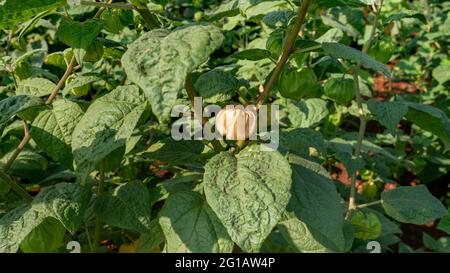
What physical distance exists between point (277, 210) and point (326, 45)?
0.33 meters

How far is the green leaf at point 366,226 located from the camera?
1.40 meters

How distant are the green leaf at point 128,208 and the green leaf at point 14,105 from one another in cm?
29

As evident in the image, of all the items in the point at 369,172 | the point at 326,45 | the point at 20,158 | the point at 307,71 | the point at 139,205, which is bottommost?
the point at 369,172

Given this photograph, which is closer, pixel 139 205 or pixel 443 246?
pixel 139 205

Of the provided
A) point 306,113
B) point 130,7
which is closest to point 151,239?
point 130,7

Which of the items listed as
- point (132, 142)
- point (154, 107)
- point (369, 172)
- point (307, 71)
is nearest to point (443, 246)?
point (369, 172)

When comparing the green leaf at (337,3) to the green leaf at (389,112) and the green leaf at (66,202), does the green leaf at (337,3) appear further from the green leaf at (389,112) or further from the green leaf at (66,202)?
the green leaf at (66,202)

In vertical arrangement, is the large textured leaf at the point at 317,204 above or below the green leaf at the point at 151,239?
above

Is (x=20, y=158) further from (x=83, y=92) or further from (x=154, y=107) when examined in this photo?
(x=154, y=107)

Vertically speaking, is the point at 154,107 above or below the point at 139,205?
above

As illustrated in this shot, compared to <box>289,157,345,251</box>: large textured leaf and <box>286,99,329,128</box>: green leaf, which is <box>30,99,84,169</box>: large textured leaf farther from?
<box>286,99,329,128</box>: green leaf

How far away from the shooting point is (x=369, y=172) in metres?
2.48

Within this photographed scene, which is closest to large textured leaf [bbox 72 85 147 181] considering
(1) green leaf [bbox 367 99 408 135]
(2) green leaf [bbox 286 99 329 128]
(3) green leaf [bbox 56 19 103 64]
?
(3) green leaf [bbox 56 19 103 64]

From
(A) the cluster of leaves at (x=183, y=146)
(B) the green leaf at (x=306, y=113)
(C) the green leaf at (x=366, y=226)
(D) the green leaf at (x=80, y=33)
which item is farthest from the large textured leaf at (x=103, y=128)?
(B) the green leaf at (x=306, y=113)
